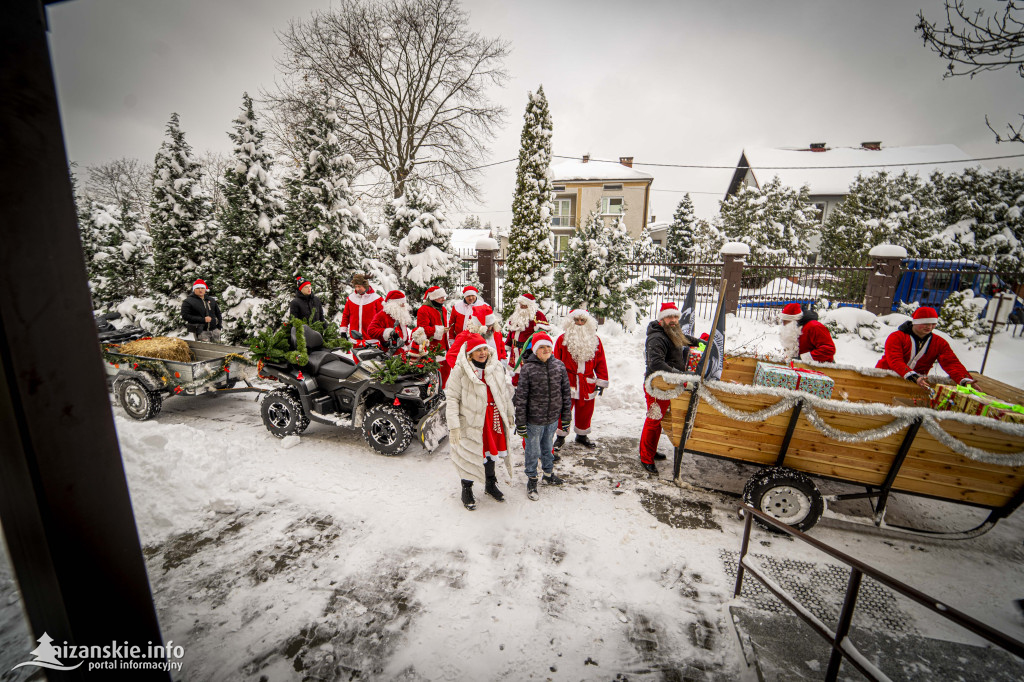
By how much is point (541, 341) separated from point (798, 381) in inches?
109

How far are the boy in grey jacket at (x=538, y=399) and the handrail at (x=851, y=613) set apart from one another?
2050 millimetres

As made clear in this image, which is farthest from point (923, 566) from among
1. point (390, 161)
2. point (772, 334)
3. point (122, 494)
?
point (390, 161)

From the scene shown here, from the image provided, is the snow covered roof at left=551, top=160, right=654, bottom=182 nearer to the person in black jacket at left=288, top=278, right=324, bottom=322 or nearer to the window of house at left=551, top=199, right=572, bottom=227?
the window of house at left=551, top=199, right=572, bottom=227

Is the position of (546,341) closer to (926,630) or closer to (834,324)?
(926,630)

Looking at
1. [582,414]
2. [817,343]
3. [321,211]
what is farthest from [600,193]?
[582,414]

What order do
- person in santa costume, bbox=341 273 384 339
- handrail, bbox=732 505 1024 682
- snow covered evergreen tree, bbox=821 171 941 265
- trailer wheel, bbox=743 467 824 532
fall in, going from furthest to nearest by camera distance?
snow covered evergreen tree, bbox=821 171 941 265 < person in santa costume, bbox=341 273 384 339 < trailer wheel, bbox=743 467 824 532 < handrail, bbox=732 505 1024 682

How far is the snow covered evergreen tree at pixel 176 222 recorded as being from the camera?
11766 mm

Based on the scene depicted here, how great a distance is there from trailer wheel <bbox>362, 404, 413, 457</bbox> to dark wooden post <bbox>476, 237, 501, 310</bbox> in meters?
6.94

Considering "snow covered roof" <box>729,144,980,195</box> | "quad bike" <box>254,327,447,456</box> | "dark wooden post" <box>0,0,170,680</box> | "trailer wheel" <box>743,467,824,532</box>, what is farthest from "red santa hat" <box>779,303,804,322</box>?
"snow covered roof" <box>729,144,980,195</box>

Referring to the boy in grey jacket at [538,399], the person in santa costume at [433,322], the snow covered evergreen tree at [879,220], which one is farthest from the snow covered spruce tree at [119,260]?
the snow covered evergreen tree at [879,220]

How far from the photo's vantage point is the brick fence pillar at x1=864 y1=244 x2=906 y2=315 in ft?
34.6

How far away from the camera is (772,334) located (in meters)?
10.5

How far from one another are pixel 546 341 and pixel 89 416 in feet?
11.9

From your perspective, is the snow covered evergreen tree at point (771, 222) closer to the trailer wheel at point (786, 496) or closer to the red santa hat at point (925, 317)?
the red santa hat at point (925, 317)
